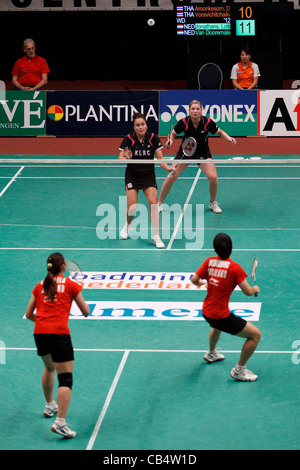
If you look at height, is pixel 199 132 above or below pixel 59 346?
above

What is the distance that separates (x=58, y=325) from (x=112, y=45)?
19.2 m

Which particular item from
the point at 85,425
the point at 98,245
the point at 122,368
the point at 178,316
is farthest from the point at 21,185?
the point at 85,425

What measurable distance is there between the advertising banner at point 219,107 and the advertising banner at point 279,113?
21cm

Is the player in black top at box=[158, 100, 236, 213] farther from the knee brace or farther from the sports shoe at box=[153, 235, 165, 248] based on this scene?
the knee brace

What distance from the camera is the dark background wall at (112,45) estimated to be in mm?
25812

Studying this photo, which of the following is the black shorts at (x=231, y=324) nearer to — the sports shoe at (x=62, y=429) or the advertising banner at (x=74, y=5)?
the sports shoe at (x=62, y=429)

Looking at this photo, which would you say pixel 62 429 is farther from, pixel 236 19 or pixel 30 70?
pixel 236 19

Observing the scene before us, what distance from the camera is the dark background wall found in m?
25.8

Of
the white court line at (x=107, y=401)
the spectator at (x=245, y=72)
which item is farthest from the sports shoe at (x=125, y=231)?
the spectator at (x=245, y=72)

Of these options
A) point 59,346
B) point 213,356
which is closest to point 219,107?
point 213,356

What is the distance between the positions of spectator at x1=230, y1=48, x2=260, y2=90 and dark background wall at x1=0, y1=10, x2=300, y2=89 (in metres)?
4.67

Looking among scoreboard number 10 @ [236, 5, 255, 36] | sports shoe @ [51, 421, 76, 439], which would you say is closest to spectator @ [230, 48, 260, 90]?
scoreboard number 10 @ [236, 5, 255, 36]

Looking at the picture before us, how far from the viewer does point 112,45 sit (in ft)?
86.3

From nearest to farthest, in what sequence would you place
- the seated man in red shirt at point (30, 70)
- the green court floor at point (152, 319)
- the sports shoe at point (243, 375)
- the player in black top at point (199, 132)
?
the green court floor at point (152, 319), the sports shoe at point (243, 375), the player in black top at point (199, 132), the seated man in red shirt at point (30, 70)
